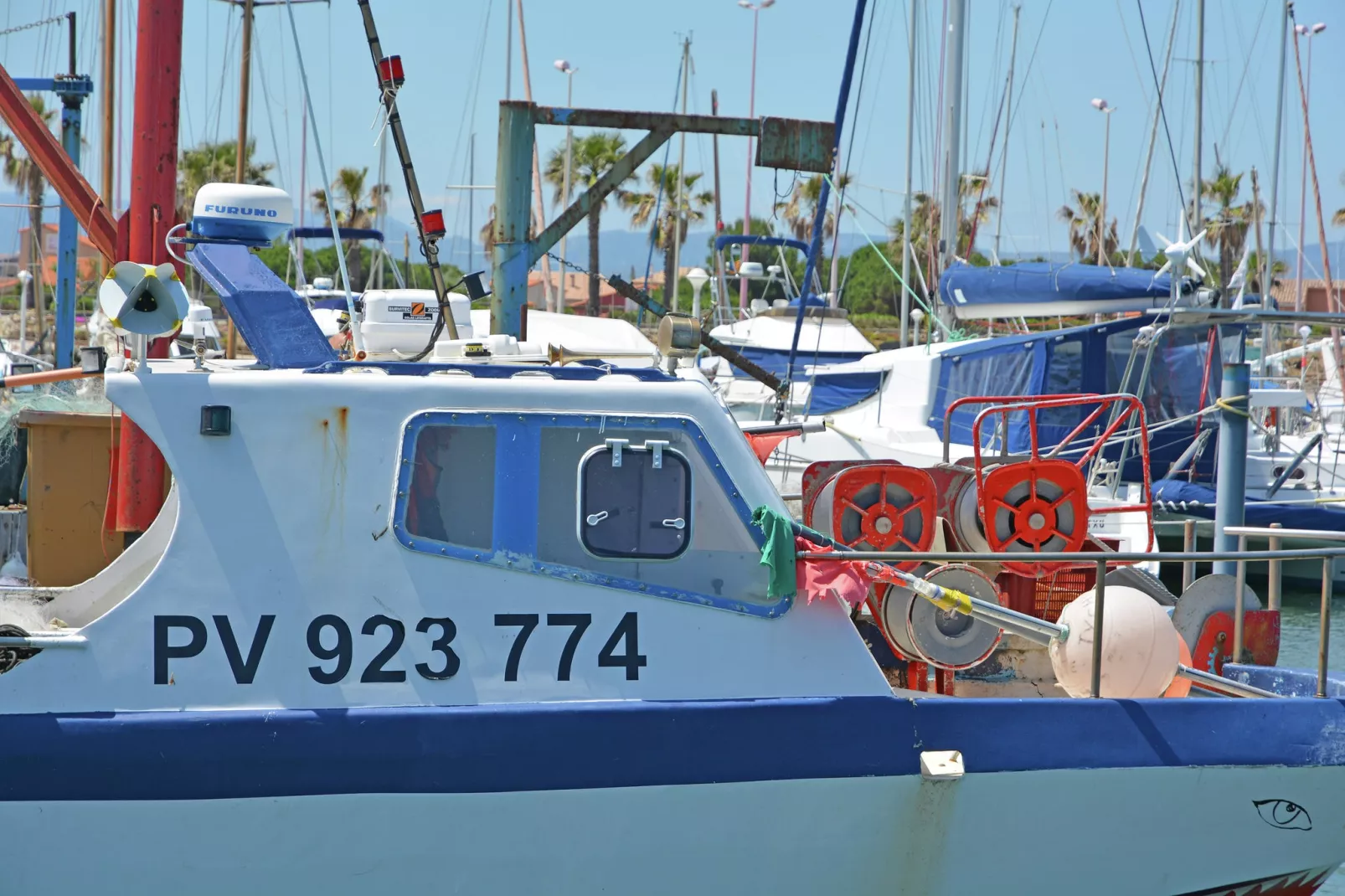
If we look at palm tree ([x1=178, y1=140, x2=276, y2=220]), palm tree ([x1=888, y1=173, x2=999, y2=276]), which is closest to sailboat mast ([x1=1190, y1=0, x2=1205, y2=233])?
palm tree ([x1=888, y1=173, x2=999, y2=276])

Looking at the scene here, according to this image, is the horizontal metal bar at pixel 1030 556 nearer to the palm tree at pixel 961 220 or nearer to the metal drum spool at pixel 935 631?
the metal drum spool at pixel 935 631

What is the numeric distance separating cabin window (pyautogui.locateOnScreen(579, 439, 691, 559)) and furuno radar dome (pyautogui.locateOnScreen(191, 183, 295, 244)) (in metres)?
1.78

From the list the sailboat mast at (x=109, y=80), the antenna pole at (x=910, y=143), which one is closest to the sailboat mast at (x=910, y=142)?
the antenna pole at (x=910, y=143)

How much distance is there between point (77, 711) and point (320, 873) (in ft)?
3.15

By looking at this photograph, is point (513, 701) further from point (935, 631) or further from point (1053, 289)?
point (1053, 289)

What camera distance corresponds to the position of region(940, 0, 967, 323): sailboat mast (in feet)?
65.9

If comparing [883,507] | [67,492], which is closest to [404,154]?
[67,492]

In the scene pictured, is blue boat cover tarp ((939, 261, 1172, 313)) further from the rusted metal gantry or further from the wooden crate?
the wooden crate

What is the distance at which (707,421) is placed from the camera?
461 cm

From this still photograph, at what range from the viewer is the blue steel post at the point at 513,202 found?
7094mm

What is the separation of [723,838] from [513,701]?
882 millimetres

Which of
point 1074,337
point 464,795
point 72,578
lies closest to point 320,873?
point 464,795

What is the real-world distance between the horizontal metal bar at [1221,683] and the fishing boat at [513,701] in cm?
60

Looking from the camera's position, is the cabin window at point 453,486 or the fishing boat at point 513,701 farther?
the cabin window at point 453,486
